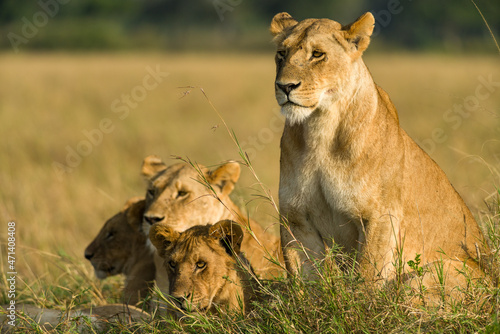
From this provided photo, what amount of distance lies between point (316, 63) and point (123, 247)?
2.20 meters

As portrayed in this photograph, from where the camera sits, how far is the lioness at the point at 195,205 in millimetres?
4465

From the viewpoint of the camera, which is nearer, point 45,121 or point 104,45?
point 45,121

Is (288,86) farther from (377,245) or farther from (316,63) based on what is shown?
(377,245)

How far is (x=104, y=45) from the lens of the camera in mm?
40344

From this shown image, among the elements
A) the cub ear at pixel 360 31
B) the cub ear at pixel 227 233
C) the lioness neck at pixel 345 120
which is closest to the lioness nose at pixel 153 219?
the cub ear at pixel 227 233

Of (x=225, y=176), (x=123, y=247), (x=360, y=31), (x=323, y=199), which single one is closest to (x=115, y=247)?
(x=123, y=247)

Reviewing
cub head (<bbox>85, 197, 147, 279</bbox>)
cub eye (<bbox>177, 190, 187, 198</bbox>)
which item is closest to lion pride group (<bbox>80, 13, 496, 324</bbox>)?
cub eye (<bbox>177, 190, 187, 198</bbox>)

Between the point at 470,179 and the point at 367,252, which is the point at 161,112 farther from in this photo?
the point at 367,252

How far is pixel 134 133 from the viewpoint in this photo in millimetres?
13086

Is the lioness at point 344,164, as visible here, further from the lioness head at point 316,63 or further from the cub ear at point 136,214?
the cub ear at point 136,214

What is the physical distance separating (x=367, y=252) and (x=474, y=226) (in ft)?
2.82

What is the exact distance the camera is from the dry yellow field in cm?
816

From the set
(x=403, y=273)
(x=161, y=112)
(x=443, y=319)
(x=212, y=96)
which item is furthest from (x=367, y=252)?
(x=212, y=96)

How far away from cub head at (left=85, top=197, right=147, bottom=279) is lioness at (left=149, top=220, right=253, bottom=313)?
4.25 feet
